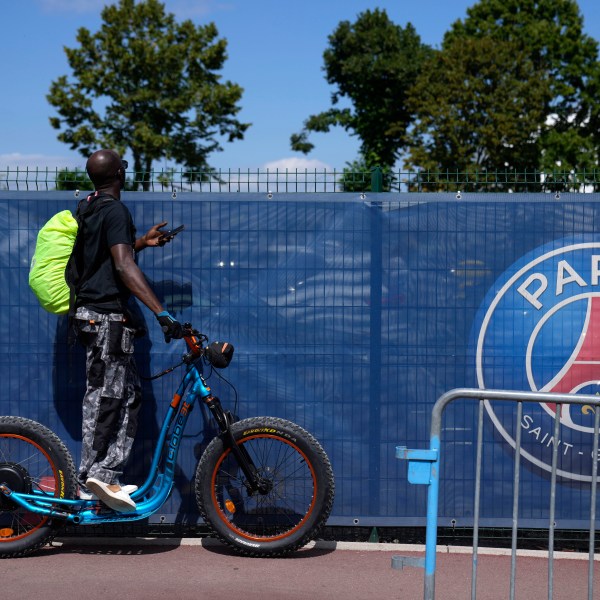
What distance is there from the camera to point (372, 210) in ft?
20.7

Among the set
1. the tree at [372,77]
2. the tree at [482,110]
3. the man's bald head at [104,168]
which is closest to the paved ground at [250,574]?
the man's bald head at [104,168]

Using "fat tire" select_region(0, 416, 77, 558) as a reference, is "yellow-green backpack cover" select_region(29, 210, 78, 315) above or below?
above

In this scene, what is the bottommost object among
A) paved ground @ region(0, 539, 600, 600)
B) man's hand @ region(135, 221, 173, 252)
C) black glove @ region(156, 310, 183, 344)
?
paved ground @ region(0, 539, 600, 600)

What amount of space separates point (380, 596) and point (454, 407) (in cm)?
147

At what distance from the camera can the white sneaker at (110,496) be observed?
5.54m

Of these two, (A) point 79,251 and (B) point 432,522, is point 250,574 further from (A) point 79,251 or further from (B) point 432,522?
(A) point 79,251

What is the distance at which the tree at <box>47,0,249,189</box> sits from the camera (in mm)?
44312

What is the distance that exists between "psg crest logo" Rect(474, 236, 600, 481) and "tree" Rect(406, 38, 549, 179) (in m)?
37.0

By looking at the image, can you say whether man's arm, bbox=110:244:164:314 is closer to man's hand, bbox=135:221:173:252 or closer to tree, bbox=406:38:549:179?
man's hand, bbox=135:221:173:252

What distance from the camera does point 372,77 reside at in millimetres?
62125

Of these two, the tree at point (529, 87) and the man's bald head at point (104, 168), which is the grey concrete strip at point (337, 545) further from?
the tree at point (529, 87)

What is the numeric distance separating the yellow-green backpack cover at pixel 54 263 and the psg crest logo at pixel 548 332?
8.33 feet

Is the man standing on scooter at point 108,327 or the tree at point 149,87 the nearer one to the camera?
the man standing on scooter at point 108,327

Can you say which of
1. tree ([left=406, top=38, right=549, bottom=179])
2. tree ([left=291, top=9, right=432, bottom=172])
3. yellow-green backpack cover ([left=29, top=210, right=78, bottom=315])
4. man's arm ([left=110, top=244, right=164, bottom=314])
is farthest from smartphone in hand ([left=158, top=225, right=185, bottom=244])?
tree ([left=291, top=9, right=432, bottom=172])
